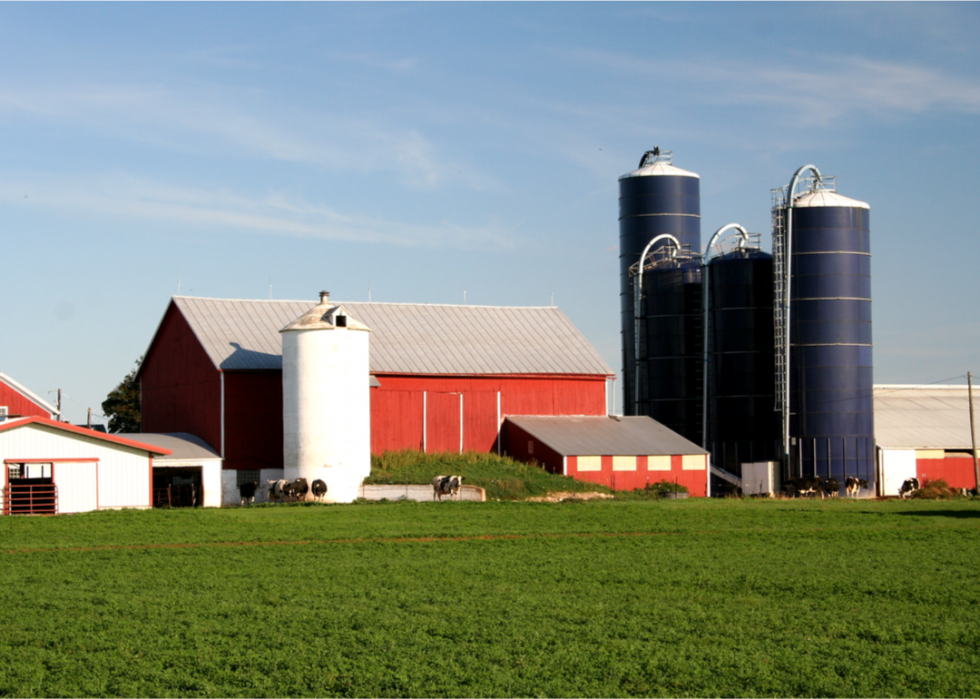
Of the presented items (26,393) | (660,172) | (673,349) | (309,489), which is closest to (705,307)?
(673,349)

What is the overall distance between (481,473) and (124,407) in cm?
3588

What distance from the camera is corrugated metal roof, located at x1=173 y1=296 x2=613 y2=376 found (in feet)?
159

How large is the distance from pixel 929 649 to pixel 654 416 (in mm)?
41185

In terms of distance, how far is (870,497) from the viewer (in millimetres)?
49469

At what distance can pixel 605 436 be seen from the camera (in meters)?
49.7

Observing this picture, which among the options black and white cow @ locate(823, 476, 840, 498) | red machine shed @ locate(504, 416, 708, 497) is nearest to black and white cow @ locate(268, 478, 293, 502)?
red machine shed @ locate(504, 416, 708, 497)

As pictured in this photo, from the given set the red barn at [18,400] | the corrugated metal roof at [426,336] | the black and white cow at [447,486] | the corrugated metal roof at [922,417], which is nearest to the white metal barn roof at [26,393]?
the red barn at [18,400]

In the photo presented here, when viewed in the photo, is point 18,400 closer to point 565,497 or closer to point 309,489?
point 309,489

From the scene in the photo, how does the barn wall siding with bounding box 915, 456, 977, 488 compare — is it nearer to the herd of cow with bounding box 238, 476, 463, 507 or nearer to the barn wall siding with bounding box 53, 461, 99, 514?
the herd of cow with bounding box 238, 476, 463, 507

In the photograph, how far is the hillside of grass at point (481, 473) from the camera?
4419 centimetres

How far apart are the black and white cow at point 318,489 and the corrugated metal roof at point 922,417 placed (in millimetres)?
24682

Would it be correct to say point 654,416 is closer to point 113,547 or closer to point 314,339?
point 314,339

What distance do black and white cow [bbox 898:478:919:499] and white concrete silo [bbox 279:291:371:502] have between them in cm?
2311

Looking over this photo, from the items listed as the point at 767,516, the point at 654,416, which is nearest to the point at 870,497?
the point at 654,416
